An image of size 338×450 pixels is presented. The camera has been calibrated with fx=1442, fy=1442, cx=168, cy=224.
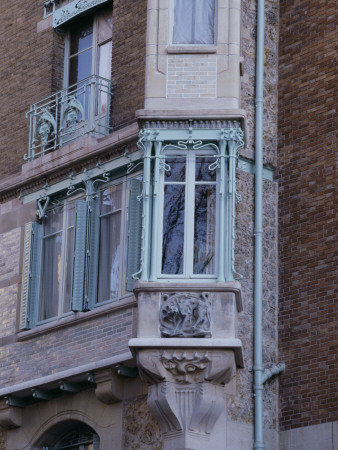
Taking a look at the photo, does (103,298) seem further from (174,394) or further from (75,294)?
(174,394)

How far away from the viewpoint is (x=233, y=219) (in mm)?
21016

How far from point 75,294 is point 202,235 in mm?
2638

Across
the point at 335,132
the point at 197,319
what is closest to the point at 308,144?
the point at 335,132

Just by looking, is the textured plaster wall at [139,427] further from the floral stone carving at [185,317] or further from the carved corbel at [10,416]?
the carved corbel at [10,416]

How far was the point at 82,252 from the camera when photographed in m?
22.8

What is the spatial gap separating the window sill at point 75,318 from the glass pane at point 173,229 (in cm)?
105

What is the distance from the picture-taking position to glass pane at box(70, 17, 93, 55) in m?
25.7

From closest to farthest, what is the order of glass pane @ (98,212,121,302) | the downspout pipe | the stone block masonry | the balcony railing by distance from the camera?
the downspout pipe
the stone block masonry
glass pane @ (98,212,121,302)
the balcony railing

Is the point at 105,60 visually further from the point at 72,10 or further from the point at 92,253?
the point at 92,253

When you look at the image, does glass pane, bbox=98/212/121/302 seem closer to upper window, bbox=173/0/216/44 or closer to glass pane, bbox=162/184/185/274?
glass pane, bbox=162/184/185/274

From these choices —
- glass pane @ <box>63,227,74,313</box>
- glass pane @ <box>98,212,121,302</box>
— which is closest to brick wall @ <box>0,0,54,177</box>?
glass pane @ <box>63,227,74,313</box>

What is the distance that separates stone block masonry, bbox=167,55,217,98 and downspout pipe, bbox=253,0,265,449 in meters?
1.34

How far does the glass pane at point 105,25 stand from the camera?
25328 mm

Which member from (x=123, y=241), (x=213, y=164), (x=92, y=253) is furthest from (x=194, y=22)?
(x=92, y=253)
